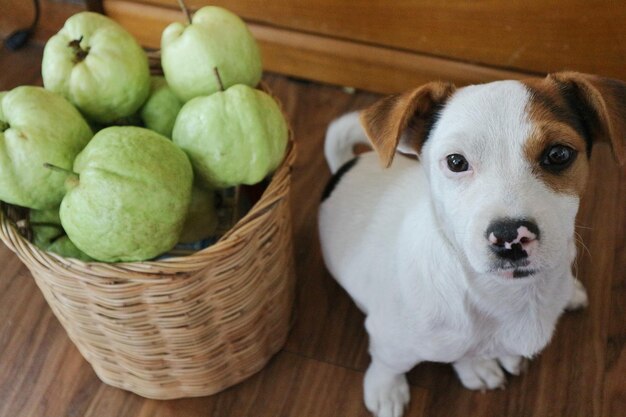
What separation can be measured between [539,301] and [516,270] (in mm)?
213

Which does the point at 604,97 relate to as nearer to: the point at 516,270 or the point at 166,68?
the point at 516,270

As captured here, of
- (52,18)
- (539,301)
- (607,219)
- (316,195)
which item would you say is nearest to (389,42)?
(316,195)

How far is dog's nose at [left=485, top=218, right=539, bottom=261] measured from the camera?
0.84 metres

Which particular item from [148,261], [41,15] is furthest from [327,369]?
[41,15]

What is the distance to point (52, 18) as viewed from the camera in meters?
1.98

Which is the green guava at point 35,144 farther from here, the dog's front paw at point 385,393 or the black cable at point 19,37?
the black cable at point 19,37

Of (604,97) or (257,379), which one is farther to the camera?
(257,379)

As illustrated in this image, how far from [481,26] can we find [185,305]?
1025mm

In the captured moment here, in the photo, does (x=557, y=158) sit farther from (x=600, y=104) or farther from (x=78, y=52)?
(x=78, y=52)

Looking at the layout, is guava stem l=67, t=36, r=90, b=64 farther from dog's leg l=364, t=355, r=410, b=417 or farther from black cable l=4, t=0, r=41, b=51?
black cable l=4, t=0, r=41, b=51

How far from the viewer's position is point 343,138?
1.43m

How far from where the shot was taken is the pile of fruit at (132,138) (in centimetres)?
96

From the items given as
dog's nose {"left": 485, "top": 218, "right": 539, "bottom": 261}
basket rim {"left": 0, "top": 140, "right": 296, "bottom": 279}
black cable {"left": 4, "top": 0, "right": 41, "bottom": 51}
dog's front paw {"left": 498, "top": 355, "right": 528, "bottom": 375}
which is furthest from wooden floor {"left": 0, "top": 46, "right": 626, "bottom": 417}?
black cable {"left": 4, "top": 0, "right": 41, "bottom": 51}

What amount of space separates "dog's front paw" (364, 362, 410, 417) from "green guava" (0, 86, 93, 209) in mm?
699
